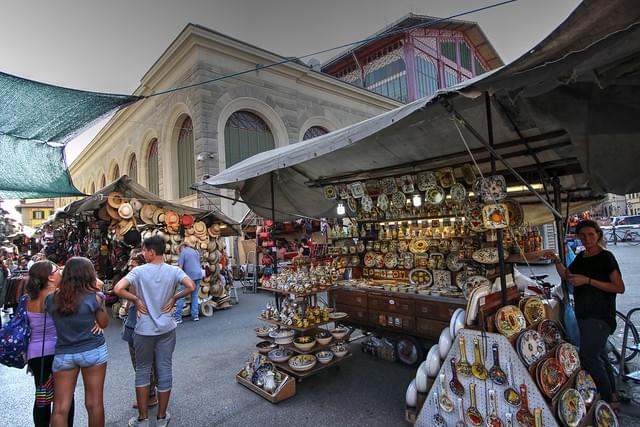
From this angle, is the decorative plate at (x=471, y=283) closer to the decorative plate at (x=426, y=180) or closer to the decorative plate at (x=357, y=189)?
the decorative plate at (x=426, y=180)

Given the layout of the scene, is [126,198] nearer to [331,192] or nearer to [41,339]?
[331,192]

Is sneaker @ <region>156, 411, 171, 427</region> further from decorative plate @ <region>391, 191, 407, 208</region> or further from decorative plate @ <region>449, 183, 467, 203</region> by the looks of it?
decorative plate @ <region>449, 183, 467, 203</region>

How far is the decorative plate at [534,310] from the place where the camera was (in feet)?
9.62

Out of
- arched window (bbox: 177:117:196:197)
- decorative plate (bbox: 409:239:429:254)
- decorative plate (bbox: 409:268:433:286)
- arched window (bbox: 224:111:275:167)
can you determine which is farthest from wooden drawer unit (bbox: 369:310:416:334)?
arched window (bbox: 177:117:196:197)

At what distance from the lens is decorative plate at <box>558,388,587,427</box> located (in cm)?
227

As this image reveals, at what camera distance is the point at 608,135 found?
115 inches

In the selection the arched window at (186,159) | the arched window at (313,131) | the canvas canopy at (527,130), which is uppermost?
the arched window at (313,131)

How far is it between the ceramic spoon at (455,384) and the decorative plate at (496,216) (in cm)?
111

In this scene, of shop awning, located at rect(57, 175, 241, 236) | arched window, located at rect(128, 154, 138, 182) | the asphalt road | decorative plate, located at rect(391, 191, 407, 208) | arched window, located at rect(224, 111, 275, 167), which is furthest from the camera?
arched window, located at rect(128, 154, 138, 182)

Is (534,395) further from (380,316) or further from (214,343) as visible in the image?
(214,343)

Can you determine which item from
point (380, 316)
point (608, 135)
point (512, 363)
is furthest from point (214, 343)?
point (608, 135)

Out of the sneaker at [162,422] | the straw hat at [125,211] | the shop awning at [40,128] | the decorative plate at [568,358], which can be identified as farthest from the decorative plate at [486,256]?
the straw hat at [125,211]

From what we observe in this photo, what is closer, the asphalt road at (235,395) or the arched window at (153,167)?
the asphalt road at (235,395)

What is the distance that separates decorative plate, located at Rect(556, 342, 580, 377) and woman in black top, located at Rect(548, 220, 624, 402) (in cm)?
24
